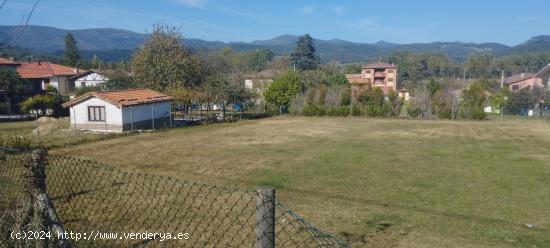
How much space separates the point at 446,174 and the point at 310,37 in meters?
78.4

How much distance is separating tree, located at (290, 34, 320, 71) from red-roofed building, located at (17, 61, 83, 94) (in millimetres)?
43651

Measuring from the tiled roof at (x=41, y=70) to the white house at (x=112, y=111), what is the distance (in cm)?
2129

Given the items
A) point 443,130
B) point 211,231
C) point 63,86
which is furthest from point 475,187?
point 63,86

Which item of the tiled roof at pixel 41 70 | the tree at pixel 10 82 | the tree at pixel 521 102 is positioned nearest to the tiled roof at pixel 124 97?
the tree at pixel 10 82

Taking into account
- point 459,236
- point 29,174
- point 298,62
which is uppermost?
point 298,62

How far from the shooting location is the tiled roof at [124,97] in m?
25.1

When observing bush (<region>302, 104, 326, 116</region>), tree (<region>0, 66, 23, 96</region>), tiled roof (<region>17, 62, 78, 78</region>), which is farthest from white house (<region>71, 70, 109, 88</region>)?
bush (<region>302, 104, 326, 116</region>)

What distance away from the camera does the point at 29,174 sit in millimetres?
3492

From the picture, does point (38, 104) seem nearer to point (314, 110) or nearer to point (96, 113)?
point (96, 113)

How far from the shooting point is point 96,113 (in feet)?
84.3

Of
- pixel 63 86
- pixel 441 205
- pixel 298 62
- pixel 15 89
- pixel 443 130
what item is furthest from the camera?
pixel 298 62

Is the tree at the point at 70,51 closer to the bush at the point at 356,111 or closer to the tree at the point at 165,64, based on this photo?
the tree at the point at 165,64

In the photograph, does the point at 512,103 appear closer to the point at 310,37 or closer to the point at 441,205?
the point at 441,205

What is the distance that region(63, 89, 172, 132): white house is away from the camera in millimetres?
24938
